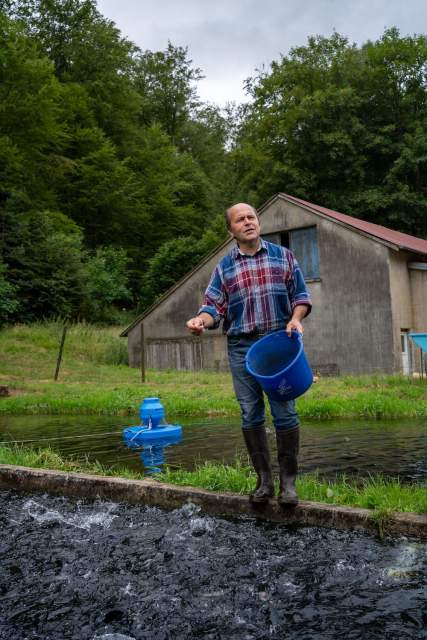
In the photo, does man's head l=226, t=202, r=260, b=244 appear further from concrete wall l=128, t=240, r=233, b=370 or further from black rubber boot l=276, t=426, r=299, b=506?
concrete wall l=128, t=240, r=233, b=370

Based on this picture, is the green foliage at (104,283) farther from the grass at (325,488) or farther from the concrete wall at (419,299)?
the grass at (325,488)

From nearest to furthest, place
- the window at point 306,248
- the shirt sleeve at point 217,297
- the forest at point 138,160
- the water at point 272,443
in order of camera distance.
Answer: the shirt sleeve at point 217,297, the water at point 272,443, the window at point 306,248, the forest at point 138,160

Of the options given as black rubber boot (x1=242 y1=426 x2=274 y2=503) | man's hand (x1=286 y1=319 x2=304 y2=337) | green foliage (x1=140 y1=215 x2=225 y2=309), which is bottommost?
black rubber boot (x1=242 y1=426 x2=274 y2=503)

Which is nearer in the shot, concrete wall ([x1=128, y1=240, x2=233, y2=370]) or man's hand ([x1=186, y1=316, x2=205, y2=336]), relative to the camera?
man's hand ([x1=186, y1=316, x2=205, y2=336])

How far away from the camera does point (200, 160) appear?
50.6m

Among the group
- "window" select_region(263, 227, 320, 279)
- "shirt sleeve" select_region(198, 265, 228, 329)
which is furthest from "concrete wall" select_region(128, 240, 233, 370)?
"shirt sleeve" select_region(198, 265, 228, 329)

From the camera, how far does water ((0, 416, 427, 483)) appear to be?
619cm

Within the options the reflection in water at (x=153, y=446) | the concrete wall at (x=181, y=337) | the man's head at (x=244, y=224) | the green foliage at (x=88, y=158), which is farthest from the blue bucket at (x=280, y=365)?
the green foliage at (x=88, y=158)

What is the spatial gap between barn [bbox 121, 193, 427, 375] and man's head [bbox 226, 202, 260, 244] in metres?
15.3

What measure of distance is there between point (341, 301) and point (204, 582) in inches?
743

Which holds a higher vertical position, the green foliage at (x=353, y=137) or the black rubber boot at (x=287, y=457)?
the green foliage at (x=353, y=137)

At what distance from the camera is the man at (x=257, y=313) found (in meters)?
4.18

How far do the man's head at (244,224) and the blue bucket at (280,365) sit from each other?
2.27ft

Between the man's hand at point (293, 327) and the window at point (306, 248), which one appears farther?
the window at point (306, 248)
